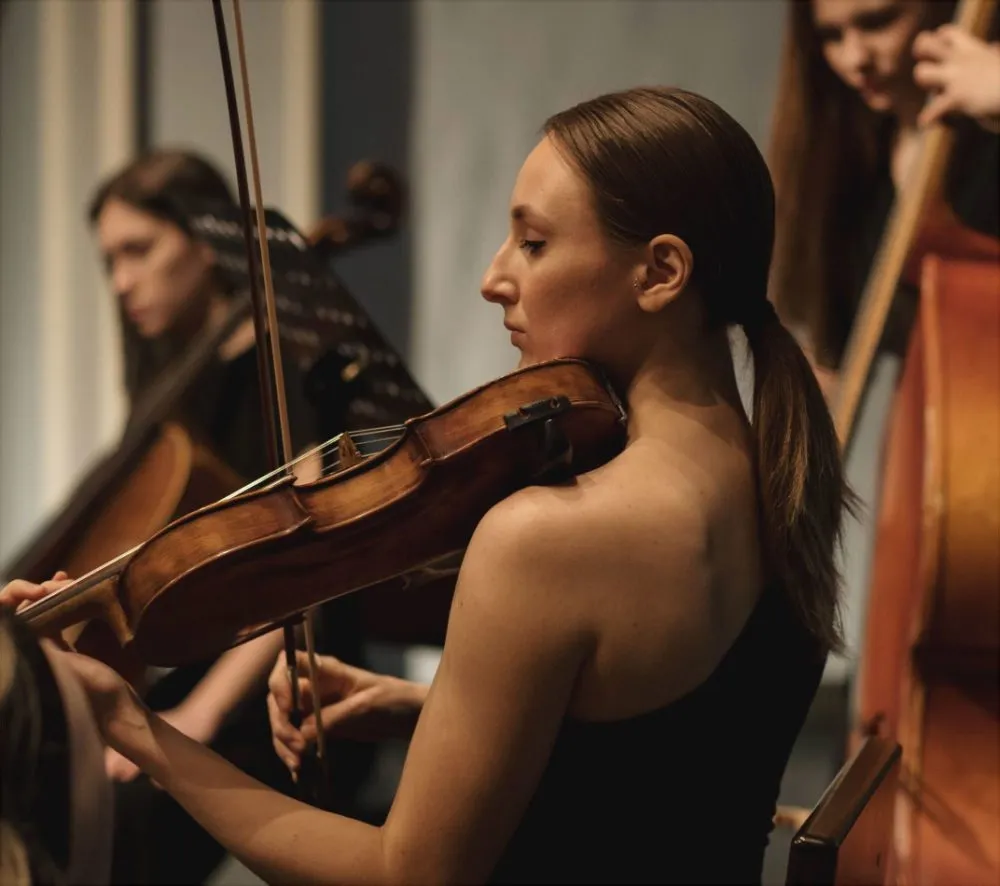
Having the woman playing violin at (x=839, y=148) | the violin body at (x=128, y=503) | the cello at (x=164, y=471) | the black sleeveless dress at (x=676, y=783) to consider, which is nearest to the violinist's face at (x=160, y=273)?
the cello at (x=164, y=471)

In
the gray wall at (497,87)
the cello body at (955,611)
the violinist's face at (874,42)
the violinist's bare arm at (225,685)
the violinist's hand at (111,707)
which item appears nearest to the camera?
the violinist's hand at (111,707)

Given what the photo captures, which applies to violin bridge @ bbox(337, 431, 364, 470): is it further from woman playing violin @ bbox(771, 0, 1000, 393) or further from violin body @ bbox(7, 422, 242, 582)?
woman playing violin @ bbox(771, 0, 1000, 393)

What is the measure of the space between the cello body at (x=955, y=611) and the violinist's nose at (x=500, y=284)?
58 centimetres

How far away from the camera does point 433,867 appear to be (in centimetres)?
80

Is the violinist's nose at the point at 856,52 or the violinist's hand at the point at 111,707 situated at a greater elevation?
the violinist's nose at the point at 856,52

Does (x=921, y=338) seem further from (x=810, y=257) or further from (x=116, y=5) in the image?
(x=116, y=5)

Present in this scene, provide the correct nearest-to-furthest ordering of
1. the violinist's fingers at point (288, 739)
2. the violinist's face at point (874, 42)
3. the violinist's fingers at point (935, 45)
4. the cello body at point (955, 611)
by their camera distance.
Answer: the violinist's fingers at point (288, 739) < the cello body at point (955, 611) < the violinist's fingers at point (935, 45) < the violinist's face at point (874, 42)

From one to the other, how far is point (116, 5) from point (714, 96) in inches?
46.3

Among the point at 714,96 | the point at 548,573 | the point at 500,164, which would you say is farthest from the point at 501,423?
the point at 500,164

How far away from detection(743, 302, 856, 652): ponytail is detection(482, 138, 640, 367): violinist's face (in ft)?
0.33

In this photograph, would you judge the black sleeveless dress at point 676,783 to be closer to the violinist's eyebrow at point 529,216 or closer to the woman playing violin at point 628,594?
the woman playing violin at point 628,594

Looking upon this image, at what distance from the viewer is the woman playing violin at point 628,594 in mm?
793

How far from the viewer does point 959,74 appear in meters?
1.45

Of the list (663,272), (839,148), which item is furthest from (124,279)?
(663,272)
